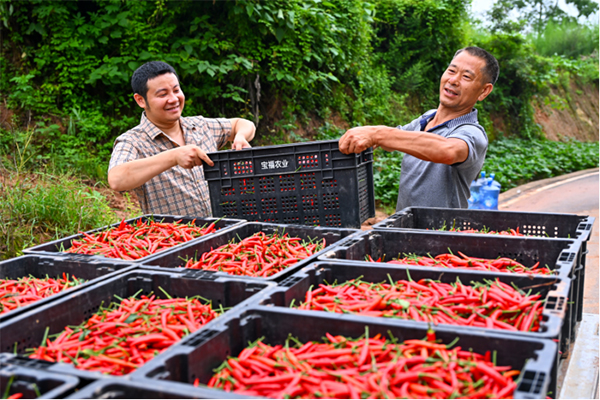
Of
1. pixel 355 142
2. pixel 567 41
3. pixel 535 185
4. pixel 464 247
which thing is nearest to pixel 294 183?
pixel 355 142

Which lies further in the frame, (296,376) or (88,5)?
(88,5)

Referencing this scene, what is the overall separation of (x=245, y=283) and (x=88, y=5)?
328 inches

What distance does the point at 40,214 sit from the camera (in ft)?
19.7

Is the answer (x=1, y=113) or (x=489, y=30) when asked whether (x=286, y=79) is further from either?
(x=489, y=30)

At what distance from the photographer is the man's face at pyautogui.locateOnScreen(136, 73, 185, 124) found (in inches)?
171

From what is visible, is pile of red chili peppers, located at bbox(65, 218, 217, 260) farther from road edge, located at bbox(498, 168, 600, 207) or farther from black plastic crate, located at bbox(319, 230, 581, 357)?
road edge, located at bbox(498, 168, 600, 207)

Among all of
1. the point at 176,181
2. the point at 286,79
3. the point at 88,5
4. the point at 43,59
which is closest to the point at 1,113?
the point at 43,59

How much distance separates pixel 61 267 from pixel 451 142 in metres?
2.69

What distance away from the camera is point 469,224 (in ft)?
12.3

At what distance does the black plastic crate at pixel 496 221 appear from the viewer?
3438 millimetres

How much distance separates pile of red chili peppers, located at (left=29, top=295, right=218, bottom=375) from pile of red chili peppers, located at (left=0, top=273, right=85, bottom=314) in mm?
411

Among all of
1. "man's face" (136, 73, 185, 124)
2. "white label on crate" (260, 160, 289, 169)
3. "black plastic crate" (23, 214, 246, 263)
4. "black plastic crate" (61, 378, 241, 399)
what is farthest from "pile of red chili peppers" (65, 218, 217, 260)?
"black plastic crate" (61, 378, 241, 399)

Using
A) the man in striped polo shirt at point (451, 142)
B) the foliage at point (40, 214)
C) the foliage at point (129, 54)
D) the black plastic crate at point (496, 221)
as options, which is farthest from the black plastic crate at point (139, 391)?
the foliage at point (129, 54)

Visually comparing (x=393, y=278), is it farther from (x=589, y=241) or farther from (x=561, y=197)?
(x=561, y=197)
